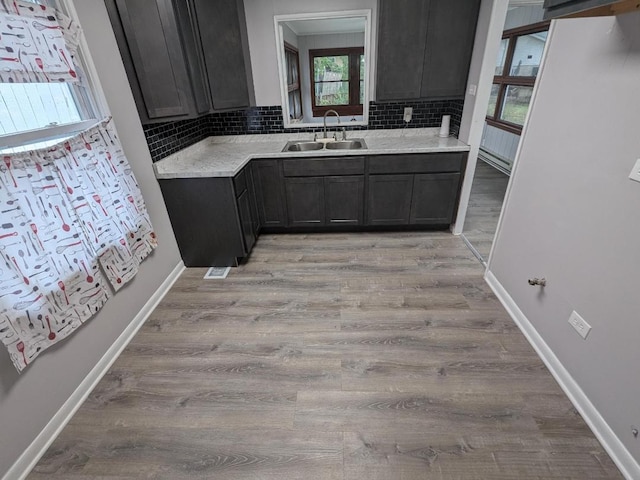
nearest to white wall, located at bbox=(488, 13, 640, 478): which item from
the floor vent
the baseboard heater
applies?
the floor vent

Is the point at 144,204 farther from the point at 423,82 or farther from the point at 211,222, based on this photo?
the point at 423,82

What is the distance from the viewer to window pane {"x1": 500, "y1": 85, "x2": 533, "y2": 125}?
175 inches

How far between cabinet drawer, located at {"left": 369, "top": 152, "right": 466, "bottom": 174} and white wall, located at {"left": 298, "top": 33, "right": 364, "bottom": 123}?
32.9 inches

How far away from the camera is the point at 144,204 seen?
6.81ft

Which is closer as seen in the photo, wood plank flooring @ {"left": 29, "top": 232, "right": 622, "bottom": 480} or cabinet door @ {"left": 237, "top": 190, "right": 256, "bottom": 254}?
wood plank flooring @ {"left": 29, "top": 232, "right": 622, "bottom": 480}

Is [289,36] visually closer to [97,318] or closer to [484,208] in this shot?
[484,208]

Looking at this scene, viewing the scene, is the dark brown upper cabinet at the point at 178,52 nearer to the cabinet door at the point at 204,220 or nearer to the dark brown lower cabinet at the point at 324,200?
the cabinet door at the point at 204,220

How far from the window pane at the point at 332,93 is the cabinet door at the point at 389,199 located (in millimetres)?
1356

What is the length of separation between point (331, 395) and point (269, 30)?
3.21m

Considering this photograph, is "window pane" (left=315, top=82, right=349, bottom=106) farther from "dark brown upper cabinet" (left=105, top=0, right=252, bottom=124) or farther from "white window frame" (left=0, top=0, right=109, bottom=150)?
"white window frame" (left=0, top=0, right=109, bottom=150)

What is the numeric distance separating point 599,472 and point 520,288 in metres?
0.99

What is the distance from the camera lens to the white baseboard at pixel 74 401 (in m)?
1.30

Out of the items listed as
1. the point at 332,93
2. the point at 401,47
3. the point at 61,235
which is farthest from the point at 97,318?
the point at 332,93

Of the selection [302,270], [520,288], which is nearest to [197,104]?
[302,270]
